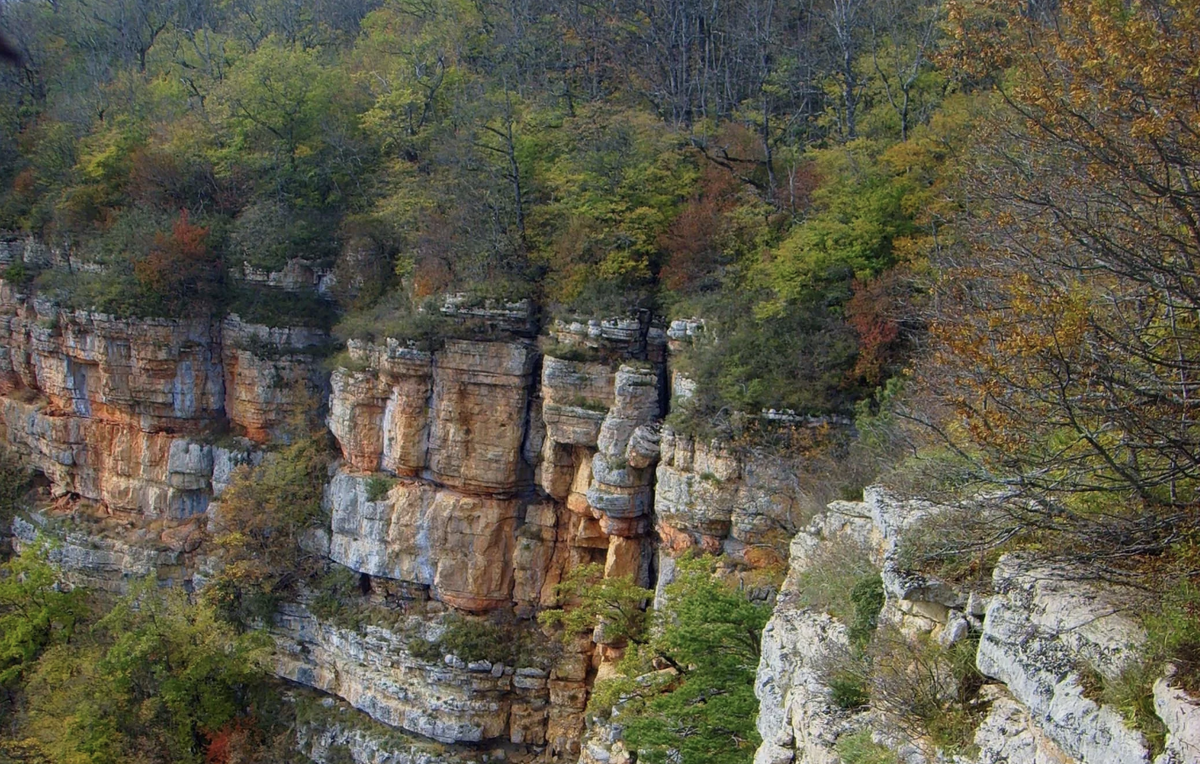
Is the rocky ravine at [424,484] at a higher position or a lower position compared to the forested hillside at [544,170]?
lower

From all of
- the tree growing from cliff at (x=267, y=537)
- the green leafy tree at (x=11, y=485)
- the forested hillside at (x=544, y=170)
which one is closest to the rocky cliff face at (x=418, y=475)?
the tree growing from cliff at (x=267, y=537)

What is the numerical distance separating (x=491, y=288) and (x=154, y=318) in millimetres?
10976

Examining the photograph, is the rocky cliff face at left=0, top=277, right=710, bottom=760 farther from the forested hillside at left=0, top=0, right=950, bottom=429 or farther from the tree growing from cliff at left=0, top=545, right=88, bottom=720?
the tree growing from cliff at left=0, top=545, right=88, bottom=720

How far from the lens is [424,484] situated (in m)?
23.3

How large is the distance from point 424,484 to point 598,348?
6.03m

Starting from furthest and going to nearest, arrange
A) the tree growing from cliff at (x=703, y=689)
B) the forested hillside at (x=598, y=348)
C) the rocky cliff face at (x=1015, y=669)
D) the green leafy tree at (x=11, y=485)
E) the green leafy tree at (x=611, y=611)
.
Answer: the green leafy tree at (x=11, y=485) → the green leafy tree at (x=611, y=611) → the tree growing from cliff at (x=703, y=689) → the forested hillside at (x=598, y=348) → the rocky cliff face at (x=1015, y=669)

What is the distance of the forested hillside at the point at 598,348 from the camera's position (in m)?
7.25

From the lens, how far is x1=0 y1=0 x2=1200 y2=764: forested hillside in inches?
285

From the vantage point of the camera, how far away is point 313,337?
2647cm

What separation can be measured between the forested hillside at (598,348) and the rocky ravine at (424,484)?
0.34 ft

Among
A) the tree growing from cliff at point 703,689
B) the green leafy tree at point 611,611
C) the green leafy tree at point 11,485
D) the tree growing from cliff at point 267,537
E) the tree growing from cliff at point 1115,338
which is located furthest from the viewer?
the green leafy tree at point 11,485

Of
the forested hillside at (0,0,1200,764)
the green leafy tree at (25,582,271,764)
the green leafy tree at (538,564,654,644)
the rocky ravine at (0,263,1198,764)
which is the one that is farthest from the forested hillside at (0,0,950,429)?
the green leafy tree at (25,582,271,764)

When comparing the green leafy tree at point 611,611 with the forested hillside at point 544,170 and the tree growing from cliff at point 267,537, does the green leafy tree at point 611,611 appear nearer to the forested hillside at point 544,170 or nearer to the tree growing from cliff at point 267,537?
the forested hillside at point 544,170

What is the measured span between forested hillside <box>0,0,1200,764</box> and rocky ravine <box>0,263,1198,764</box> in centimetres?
10
